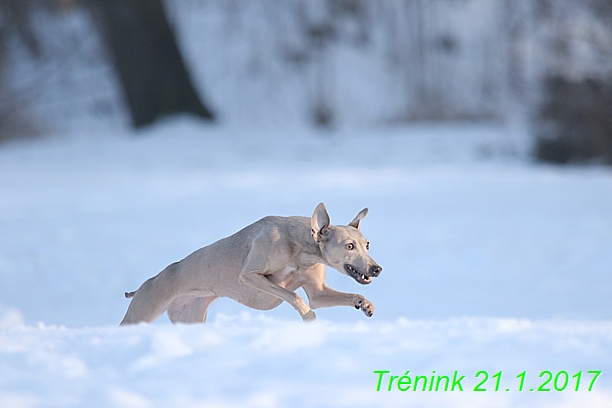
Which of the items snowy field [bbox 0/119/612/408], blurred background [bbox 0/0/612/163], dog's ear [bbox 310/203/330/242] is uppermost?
blurred background [bbox 0/0/612/163]

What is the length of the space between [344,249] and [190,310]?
1226mm

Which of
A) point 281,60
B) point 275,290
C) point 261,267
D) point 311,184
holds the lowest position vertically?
point 311,184

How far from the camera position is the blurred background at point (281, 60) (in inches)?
624

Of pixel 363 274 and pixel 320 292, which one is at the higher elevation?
pixel 363 274

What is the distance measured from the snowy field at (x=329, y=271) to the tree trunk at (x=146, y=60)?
0.61 m

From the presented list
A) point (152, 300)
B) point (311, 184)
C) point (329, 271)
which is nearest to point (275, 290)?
point (152, 300)

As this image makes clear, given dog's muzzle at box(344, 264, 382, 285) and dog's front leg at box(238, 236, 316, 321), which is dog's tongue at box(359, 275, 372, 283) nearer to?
dog's muzzle at box(344, 264, 382, 285)

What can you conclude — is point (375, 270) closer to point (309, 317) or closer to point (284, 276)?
point (309, 317)

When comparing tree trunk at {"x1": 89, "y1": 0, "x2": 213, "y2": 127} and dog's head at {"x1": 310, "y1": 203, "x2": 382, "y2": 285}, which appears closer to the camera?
dog's head at {"x1": 310, "y1": 203, "x2": 382, "y2": 285}

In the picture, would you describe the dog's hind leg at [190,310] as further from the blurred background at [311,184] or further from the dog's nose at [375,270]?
the dog's nose at [375,270]

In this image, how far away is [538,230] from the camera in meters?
8.88

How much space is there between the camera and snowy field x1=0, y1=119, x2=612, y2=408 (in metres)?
3.13

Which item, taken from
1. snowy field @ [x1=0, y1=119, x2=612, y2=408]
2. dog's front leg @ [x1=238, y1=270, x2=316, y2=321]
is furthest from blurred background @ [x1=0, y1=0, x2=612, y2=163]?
dog's front leg @ [x1=238, y1=270, x2=316, y2=321]

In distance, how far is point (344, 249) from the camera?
4.56 m
